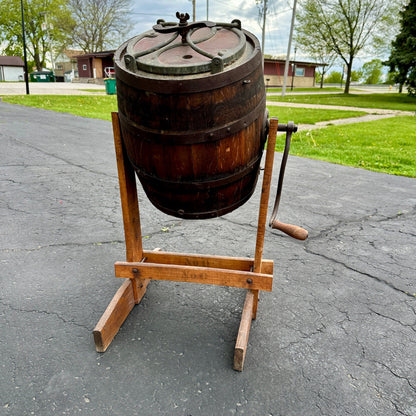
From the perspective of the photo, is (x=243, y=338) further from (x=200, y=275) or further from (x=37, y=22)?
(x=37, y=22)

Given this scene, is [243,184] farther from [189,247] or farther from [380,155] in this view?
[380,155]

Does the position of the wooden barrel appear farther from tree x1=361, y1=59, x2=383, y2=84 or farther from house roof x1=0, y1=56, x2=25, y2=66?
tree x1=361, y1=59, x2=383, y2=84

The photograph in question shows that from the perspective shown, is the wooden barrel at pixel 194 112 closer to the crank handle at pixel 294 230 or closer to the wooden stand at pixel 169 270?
the wooden stand at pixel 169 270

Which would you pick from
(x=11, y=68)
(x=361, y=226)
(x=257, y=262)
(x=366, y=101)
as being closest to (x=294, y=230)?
(x=257, y=262)

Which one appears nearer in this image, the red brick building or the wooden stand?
the wooden stand

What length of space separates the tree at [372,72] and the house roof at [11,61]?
194 feet

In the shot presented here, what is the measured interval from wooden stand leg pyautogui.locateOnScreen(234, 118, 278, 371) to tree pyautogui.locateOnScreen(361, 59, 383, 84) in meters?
74.3

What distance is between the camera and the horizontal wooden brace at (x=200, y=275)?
2182mm

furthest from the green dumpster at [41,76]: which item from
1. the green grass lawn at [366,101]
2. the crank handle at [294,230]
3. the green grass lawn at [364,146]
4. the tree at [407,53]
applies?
the crank handle at [294,230]

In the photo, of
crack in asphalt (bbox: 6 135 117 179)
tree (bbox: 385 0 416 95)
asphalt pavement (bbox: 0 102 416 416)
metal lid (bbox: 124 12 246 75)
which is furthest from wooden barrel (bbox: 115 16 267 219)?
tree (bbox: 385 0 416 95)

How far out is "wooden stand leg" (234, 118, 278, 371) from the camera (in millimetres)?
1924

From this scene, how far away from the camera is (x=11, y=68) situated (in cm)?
5756

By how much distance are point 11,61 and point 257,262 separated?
2665 inches

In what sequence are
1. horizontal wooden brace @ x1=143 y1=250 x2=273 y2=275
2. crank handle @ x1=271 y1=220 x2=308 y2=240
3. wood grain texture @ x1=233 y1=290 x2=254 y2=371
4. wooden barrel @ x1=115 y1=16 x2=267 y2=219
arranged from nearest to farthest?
wooden barrel @ x1=115 y1=16 x2=267 y2=219 < wood grain texture @ x1=233 y1=290 x2=254 y2=371 < crank handle @ x1=271 y1=220 x2=308 y2=240 < horizontal wooden brace @ x1=143 y1=250 x2=273 y2=275
